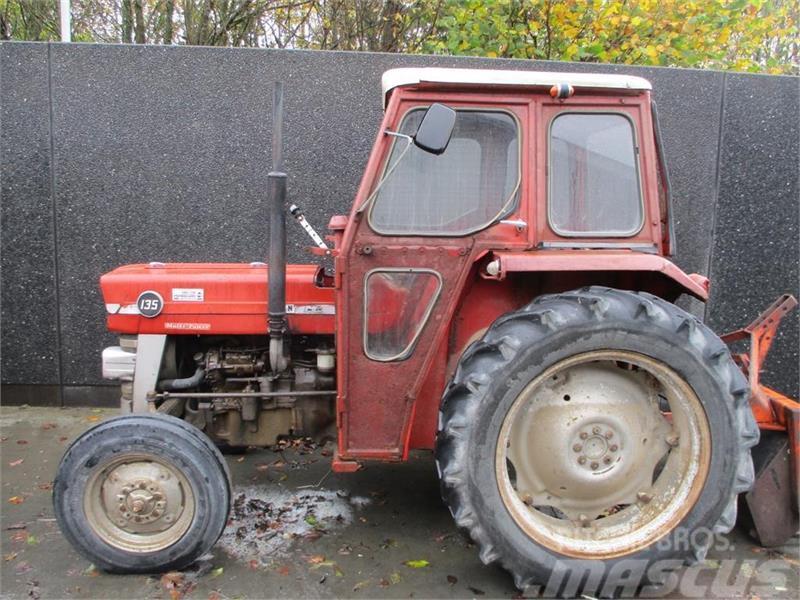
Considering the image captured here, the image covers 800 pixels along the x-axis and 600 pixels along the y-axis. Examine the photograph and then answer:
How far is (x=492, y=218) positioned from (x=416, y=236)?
345 millimetres

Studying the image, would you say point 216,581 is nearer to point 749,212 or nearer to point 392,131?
point 392,131

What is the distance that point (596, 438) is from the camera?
107 inches

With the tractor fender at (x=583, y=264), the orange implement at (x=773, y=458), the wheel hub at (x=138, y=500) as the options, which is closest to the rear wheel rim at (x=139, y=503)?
the wheel hub at (x=138, y=500)

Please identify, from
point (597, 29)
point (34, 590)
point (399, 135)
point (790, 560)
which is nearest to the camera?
point (399, 135)

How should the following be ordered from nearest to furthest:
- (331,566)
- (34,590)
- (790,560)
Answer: (34,590), (331,566), (790,560)

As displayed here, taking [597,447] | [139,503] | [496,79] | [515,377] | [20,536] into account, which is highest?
[496,79]

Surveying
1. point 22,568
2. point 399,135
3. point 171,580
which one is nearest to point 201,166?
point 399,135

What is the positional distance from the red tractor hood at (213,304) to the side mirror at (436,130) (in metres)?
1.05

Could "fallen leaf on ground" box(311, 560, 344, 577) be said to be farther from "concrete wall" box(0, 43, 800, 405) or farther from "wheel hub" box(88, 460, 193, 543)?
"concrete wall" box(0, 43, 800, 405)

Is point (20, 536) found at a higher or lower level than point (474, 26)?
lower

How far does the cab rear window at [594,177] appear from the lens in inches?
108

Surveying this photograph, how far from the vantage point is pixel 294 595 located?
269cm

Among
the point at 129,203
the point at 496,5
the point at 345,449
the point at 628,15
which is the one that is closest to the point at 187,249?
the point at 129,203
